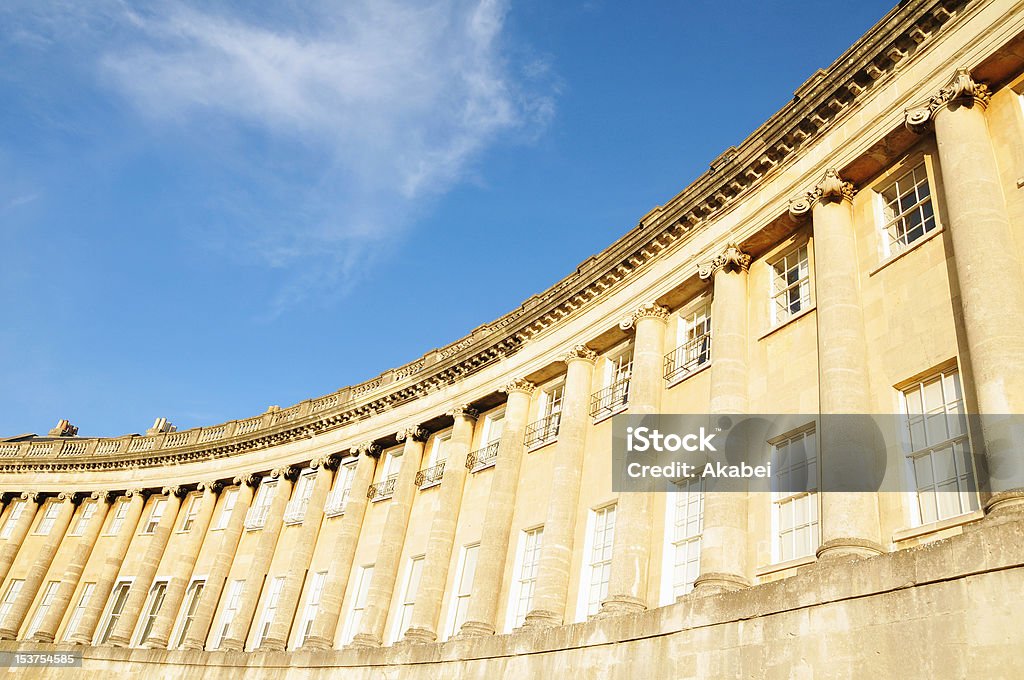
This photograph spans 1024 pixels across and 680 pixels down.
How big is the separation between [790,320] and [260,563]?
22.6m

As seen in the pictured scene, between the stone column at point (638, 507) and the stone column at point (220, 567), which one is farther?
the stone column at point (220, 567)

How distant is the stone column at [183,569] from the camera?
3125 centimetres

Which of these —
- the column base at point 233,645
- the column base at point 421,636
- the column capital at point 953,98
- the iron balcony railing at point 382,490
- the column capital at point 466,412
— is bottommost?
the column base at point 233,645

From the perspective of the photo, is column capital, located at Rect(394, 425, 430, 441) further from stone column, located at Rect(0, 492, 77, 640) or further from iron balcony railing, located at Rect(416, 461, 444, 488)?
stone column, located at Rect(0, 492, 77, 640)

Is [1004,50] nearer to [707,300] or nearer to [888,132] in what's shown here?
[888,132]

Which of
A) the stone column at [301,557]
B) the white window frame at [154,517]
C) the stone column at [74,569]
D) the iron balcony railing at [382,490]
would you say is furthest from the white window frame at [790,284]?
the stone column at [74,569]

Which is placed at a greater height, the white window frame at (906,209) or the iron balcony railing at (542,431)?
the white window frame at (906,209)

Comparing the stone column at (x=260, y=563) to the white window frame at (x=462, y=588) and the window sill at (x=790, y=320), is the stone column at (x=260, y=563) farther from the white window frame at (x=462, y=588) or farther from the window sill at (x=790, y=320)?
the window sill at (x=790, y=320)

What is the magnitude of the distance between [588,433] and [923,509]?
9852 millimetres

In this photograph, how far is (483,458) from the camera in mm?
24469

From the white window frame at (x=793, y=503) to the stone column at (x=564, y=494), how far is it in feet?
19.4

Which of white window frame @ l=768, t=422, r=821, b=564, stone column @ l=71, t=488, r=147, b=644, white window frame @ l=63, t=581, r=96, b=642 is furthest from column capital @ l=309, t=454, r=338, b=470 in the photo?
white window frame @ l=768, t=422, r=821, b=564

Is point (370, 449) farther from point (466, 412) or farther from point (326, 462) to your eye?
point (466, 412)

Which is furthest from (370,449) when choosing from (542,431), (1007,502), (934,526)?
(1007,502)
